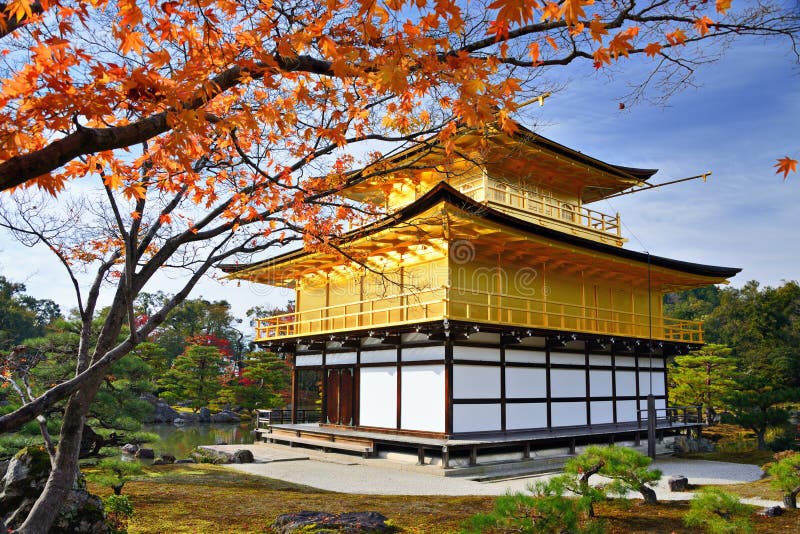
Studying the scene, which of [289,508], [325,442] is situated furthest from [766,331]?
[289,508]

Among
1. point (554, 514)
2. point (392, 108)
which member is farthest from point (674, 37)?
point (554, 514)

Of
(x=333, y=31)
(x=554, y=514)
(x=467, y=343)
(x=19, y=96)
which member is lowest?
(x=554, y=514)

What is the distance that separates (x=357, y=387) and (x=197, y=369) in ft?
71.5

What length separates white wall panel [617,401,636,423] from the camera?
18.5 m

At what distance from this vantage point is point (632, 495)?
9.98 metres

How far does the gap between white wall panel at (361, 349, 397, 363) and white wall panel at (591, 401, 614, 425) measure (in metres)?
6.54

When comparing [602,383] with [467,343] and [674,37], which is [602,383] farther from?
[674,37]

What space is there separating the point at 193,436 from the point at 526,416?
1731cm

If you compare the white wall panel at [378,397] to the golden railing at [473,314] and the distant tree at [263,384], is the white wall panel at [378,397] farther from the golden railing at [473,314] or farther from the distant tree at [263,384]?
the distant tree at [263,384]

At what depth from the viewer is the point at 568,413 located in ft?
54.4

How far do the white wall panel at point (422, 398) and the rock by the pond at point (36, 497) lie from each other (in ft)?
29.7

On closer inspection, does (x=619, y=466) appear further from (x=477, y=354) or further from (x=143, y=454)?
(x=143, y=454)

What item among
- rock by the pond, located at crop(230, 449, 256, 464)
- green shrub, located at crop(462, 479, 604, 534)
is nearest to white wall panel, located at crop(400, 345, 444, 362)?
rock by the pond, located at crop(230, 449, 256, 464)

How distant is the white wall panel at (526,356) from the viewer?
15219 mm
